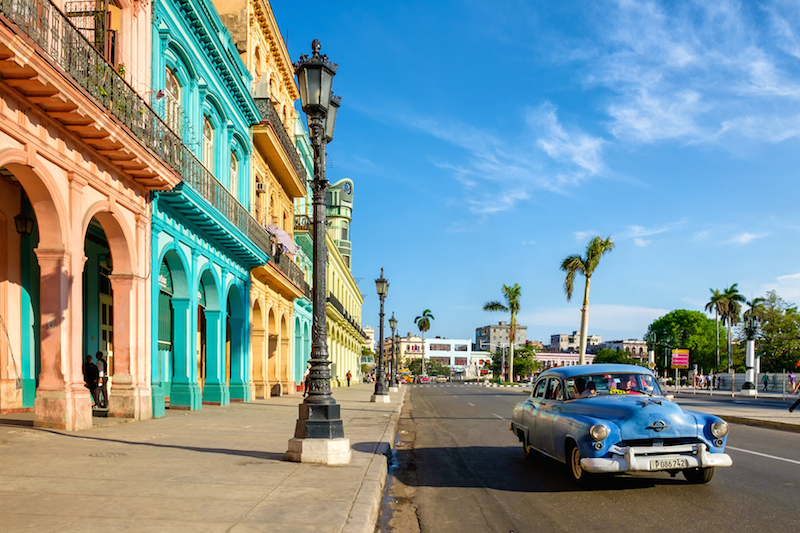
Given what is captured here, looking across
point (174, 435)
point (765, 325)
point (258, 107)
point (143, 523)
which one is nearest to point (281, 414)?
point (174, 435)

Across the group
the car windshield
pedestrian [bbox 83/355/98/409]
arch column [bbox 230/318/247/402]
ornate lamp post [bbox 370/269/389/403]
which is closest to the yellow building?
arch column [bbox 230/318/247/402]

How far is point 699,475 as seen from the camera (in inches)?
330

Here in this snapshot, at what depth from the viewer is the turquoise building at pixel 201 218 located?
17.2m

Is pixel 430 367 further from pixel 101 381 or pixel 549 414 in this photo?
pixel 549 414

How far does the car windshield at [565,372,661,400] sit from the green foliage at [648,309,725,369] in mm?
98616

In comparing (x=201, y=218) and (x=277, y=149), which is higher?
(x=277, y=149)

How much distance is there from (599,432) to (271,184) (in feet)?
80.0

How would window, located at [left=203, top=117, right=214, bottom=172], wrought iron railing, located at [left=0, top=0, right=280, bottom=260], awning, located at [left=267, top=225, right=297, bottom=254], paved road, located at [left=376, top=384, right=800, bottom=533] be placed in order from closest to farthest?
paved road, located at [left=376, top=384, right=800, bottom=533] < wrought iron railing, located at [left=0, top=0, right=280, bottom=260] < window, located at [left=203, top=117, right=214, bottom=172] < awning, located at [left=267, top=225, right=297, bottom=254]

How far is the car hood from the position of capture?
7.73m

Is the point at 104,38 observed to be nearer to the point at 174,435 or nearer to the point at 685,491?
the point at 174,435

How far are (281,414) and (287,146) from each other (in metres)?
13.8

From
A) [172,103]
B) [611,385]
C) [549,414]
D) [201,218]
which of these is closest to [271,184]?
[201,218]

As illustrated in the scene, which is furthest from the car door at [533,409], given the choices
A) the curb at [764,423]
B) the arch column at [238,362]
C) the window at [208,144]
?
the arch column at [238,362]

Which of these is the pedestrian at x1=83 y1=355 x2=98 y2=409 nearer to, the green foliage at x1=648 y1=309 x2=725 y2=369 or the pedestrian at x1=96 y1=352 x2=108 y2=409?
the pedestrian at x1=96 y1=352 x2=108 y2=409
